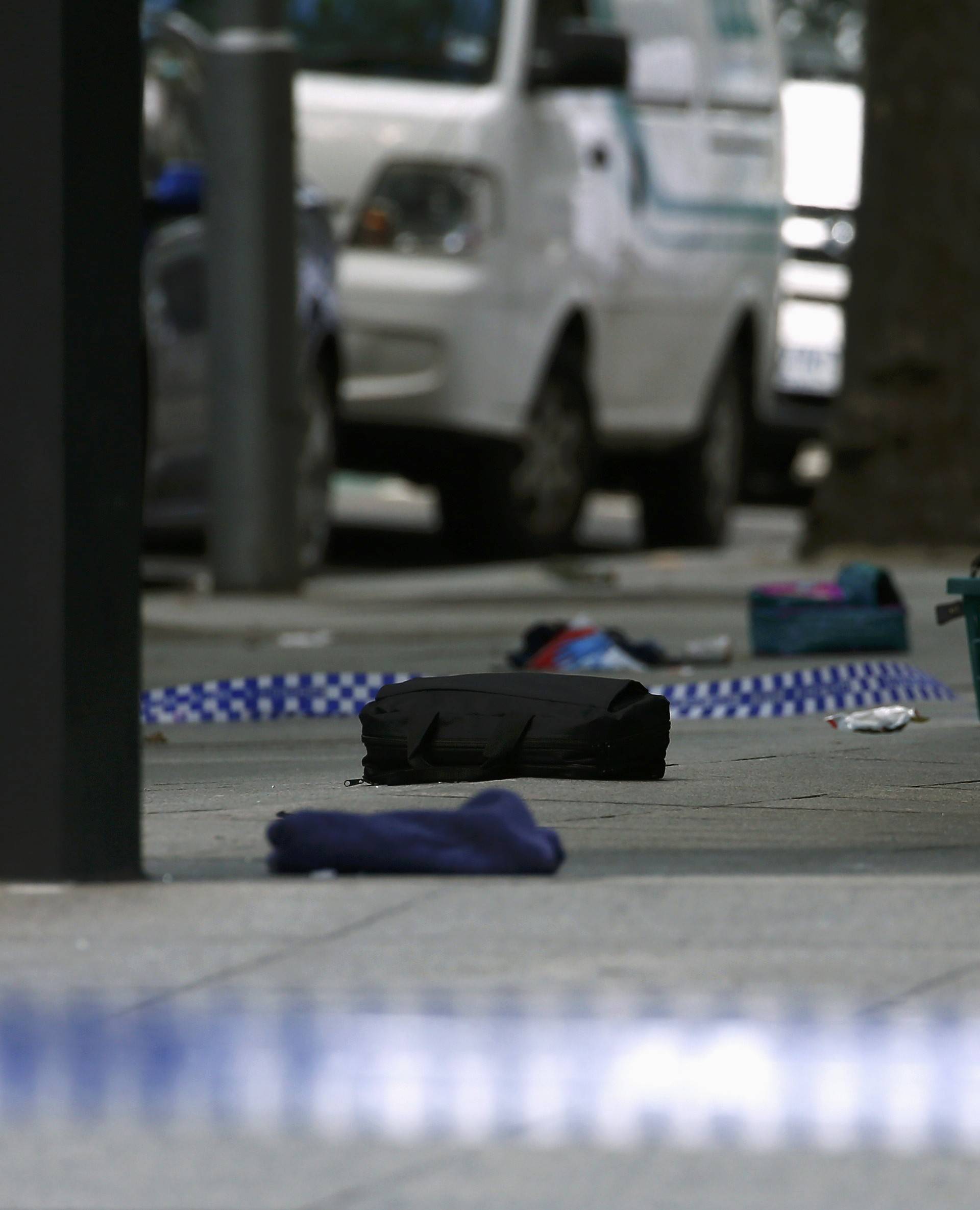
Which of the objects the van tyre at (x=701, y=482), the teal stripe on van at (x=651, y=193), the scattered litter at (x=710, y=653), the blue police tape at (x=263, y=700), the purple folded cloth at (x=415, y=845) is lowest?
the van tyre at (x=701, y=482)

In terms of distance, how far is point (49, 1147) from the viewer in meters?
3.25

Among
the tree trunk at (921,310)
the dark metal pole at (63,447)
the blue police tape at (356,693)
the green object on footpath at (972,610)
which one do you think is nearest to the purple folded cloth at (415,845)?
the dark metal pole at (63,447)

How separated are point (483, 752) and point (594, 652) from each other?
238cm

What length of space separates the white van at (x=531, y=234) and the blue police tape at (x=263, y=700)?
400 cm

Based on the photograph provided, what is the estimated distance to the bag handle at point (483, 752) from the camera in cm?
539

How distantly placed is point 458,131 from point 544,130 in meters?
0.63

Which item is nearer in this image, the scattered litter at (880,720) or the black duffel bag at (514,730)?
the black duffel bag at (514,730)

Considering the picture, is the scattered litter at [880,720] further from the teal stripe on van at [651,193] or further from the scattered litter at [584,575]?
the teal stripe on van at [651,193]

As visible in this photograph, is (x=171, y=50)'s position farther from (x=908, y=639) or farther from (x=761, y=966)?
(x=761, y=966)

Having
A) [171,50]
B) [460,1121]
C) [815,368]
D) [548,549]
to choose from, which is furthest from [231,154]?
[460,1121]

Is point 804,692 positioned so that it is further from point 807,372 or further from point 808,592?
point 807,372

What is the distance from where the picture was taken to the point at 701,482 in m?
14.1

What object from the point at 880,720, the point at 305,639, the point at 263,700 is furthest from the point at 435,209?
the point at 880,720

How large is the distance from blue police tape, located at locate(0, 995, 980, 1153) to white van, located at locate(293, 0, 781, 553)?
764cm
